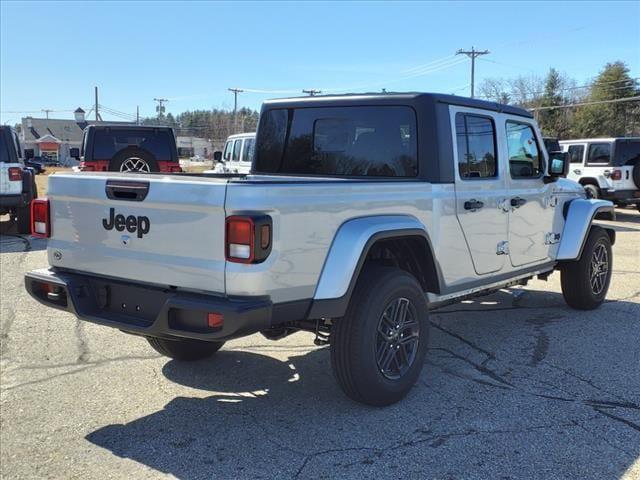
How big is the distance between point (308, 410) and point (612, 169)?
15221mm

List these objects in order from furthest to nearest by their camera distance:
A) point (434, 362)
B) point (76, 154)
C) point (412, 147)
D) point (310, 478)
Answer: point (76, 154), point (434, 362), point (412, 147), point (310, 478)

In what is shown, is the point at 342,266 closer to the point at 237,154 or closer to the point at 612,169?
the point at 237,154

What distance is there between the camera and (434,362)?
495cm

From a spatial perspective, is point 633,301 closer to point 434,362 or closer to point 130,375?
point 434,362

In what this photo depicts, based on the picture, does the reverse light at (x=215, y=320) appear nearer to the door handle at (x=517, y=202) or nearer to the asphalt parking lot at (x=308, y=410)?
the asphalt parking lot at (x=308, y=410)

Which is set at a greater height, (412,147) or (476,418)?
(412,147)

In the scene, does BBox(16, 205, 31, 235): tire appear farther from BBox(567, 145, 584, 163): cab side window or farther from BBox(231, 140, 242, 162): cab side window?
BBox(567, 145, 584, 163): cab side window

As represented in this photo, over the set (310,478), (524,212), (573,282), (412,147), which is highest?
(412,147)

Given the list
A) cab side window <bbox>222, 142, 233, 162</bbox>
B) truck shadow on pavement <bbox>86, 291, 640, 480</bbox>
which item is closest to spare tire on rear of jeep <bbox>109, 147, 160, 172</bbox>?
cab side window <bbox>222, 142, 233, 162</bbox>

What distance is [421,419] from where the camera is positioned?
3848 mm

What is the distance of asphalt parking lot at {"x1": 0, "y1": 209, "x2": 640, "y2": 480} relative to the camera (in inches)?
129

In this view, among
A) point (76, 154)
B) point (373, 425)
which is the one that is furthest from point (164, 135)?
point (373, 425)

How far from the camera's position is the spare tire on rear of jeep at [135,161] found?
11.9m

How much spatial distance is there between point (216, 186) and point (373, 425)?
1.75 m
